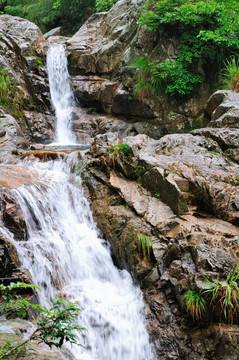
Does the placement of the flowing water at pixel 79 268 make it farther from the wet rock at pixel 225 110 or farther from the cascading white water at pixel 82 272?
the wet rock at pixel 225 110

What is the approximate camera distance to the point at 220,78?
32.1 ft

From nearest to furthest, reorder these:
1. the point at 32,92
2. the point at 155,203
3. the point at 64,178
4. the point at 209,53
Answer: the point at 155,203
the point at 64,178
the point at 209,53
the point at 32,92

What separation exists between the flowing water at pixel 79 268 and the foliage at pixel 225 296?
3.90 feet

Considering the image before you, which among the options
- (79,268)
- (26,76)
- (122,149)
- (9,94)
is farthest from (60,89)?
(79,268)

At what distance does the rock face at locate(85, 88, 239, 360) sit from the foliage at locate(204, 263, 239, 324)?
0.12 meters

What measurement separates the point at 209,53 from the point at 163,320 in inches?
331

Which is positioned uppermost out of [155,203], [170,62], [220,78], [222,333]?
[170,62]

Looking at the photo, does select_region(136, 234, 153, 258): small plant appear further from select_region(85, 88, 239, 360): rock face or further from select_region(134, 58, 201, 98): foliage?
select_region(134, 58, 201, 98): foliage

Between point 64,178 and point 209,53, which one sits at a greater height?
point 209,53

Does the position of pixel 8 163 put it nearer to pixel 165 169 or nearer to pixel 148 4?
pixel 165 169

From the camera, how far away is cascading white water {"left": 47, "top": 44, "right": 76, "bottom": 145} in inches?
471

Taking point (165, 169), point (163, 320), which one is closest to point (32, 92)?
point (165, 169)

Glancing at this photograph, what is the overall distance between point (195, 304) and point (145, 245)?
1411 mm

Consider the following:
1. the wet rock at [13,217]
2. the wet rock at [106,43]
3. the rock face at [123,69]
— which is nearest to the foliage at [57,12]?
the rock face at [123,69]
